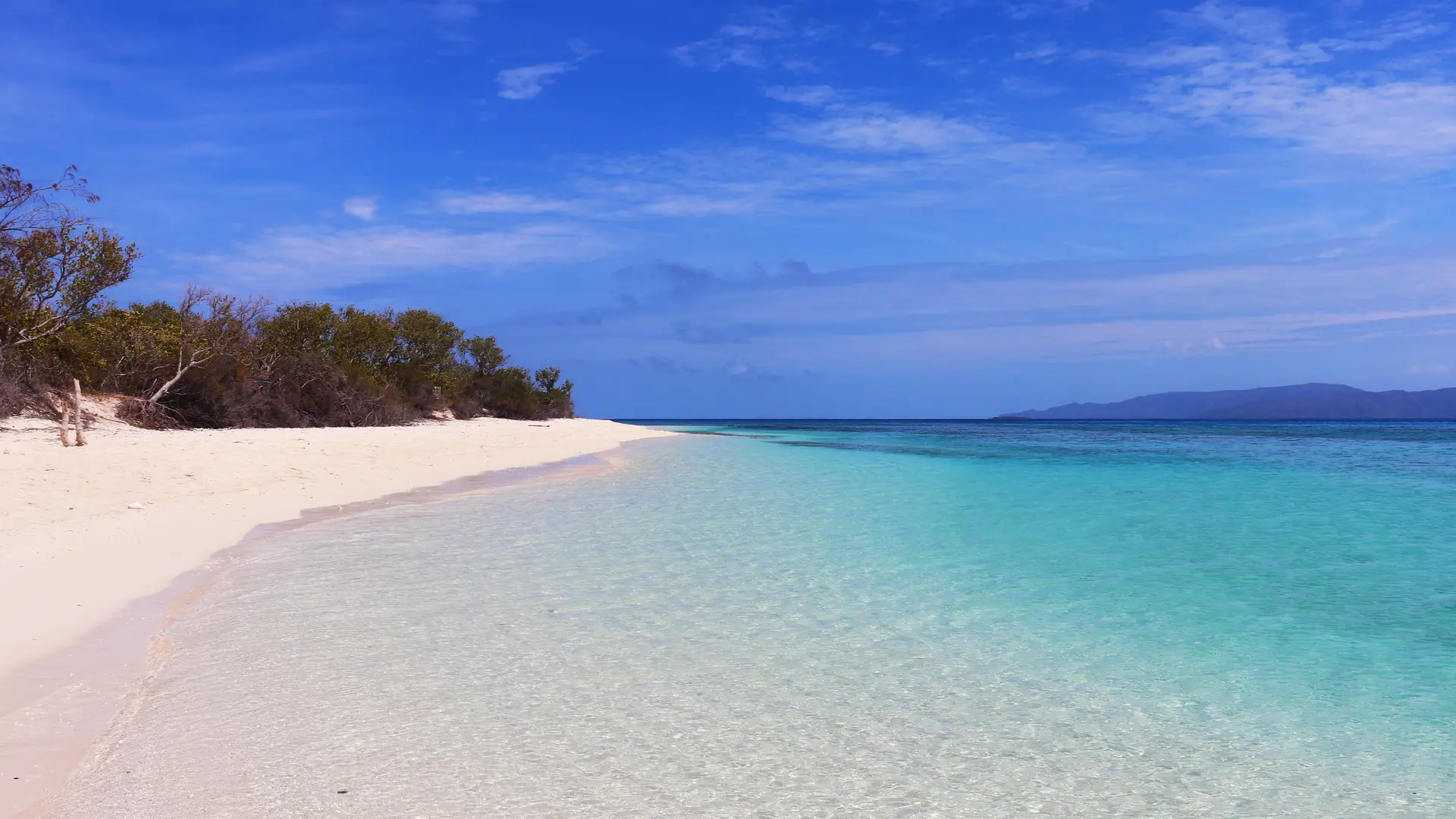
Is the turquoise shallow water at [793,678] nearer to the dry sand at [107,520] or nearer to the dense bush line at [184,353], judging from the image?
the dry sand at [107,520]

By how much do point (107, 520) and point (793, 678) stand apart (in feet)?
31.5

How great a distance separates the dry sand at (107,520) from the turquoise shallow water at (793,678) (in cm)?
41

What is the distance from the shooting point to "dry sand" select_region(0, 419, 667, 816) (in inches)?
188

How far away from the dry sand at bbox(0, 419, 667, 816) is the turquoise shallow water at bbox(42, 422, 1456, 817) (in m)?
0.41

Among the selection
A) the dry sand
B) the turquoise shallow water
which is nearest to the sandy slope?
the dry sand

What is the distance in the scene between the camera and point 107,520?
10.7 meters

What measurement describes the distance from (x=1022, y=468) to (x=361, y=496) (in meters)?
20.4

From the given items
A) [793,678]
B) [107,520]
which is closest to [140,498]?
[107,520]

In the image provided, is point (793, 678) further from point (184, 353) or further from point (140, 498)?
point (184, 353)

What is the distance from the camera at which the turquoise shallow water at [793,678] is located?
155 inches

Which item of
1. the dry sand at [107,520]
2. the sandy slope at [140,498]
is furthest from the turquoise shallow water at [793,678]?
the sandy slope at [140,498]

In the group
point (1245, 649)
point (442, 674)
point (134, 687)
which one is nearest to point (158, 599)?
point (134, 687)

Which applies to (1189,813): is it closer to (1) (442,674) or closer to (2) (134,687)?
(1) (442,674)

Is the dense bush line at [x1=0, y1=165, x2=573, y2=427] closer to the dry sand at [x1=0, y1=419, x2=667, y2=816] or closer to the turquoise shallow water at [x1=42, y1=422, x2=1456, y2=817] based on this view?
the dry sand at [x1=0, y1=419, x2=667, y2=816]
